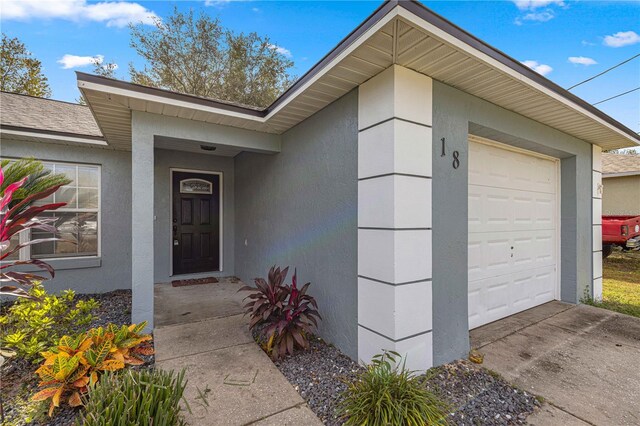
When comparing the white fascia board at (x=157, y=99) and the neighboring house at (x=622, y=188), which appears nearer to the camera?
the white fascia board at (x=157, y=99)

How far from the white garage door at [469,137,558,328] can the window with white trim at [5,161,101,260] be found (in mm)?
6100

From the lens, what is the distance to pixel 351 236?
115 inches

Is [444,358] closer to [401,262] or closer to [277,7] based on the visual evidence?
[401,262]

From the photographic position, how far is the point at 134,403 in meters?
1.58

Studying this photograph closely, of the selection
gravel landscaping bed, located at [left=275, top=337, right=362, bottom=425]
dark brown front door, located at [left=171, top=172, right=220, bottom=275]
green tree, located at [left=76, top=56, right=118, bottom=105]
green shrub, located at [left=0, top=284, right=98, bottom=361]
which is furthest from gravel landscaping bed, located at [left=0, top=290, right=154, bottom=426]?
green tree, located at [left=76, top=56, right=118, bottom=105]

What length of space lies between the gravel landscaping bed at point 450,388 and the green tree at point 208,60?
39.4ft

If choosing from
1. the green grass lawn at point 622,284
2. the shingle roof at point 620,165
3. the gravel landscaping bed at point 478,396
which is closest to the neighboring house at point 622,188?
the shingle roof at point 620,165

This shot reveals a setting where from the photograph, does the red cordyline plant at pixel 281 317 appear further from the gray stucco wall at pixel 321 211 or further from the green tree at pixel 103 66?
the green tree at pixel 103 66

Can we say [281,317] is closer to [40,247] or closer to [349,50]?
[349,50]

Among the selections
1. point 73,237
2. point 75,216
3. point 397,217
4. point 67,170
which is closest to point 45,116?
point 67,170

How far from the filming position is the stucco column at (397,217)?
95.3 inches

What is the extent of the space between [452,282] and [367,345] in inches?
40.2

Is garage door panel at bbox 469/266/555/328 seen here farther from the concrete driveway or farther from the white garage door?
the concrete driveway

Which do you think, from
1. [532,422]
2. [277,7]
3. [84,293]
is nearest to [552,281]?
[532,422]
